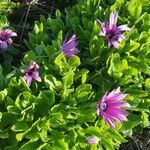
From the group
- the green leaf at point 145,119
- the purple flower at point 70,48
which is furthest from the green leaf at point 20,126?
the green leaf at point 145,119

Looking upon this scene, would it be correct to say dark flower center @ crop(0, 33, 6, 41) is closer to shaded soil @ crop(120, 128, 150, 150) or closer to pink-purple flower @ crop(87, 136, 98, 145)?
pink-purple flower @ crop(87, 136, 98, 145)

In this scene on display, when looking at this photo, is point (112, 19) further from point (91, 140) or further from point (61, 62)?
point (91, 140)

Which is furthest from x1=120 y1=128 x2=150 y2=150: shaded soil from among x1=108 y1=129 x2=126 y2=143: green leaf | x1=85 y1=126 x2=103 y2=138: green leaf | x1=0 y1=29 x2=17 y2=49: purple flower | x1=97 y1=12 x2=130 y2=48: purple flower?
x1=0 y1=29 x2=17 y2=49: purple flower

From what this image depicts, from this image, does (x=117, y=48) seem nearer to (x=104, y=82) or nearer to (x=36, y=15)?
(x=104, y=82)

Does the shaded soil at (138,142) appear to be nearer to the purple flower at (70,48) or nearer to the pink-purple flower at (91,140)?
the pink-purple flower at (91,140)

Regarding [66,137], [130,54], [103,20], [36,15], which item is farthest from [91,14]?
[66,137]

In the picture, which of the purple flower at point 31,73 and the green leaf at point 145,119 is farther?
the green leaf at point 145,119
